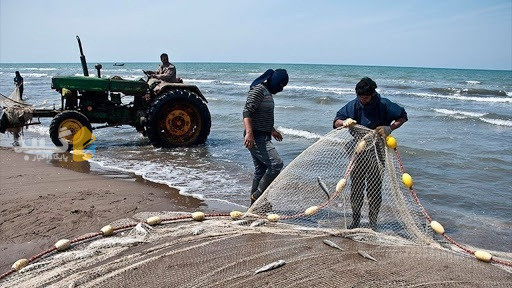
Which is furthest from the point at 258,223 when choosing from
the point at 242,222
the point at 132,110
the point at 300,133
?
the point at 300,133

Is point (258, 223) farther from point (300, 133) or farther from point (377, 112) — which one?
point (300, 133)

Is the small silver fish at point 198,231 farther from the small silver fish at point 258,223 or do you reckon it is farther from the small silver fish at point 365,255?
the small silver fish at point 365,255

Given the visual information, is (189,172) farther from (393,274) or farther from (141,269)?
(393,274)

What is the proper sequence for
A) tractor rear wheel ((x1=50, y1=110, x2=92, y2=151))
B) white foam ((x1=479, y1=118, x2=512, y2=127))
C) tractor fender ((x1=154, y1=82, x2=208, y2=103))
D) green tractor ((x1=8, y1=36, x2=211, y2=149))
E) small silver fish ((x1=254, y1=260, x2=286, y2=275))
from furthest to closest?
white foam ((x1=479, y1=118, x2=512, y2=127)) < tractor fender ((x1=154, y1=82, x2=208, y2=103)) < green tractor ((x1=8, y1=36, x2=211, y2=149)) < tractor rear wheel ((x1=50, y1=110, x2=92, y2=151)) < small silver fish ((x1=254, y1=260, x2=286, y2=275))

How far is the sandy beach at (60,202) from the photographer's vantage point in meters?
4.26

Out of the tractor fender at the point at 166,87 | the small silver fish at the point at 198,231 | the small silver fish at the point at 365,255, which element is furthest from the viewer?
the tractor fender at the point at 166,87

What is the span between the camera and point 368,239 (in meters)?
3.70

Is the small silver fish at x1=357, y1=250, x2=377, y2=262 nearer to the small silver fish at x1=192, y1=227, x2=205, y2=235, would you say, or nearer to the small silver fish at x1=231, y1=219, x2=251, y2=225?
the small silver fish at x1=231, y1=219, x2=251, y2=225

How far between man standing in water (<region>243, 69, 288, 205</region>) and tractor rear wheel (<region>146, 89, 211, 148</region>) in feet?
15.0

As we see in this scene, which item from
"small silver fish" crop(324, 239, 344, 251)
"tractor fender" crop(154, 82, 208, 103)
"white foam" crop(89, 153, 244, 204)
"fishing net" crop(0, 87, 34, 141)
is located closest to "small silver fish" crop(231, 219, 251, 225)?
"small silver fish" crop(324, 239, 344, 251)

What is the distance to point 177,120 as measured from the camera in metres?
9.22

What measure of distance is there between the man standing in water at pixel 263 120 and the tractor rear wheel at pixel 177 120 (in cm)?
459

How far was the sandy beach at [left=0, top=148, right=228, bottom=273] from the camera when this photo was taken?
426 cm

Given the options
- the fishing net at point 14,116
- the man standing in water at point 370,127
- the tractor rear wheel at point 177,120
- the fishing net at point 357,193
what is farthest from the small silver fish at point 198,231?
the fishing net at point 14,116
